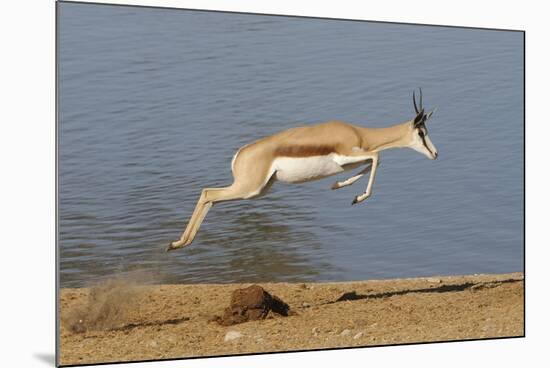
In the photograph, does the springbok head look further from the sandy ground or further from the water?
the sandy ground

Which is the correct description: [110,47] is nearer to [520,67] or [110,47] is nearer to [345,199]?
[345,199]

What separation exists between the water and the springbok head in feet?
0.19

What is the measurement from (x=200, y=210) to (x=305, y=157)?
2.69ft

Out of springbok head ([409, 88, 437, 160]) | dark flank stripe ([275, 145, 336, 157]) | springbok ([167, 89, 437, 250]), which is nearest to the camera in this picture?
springbok ([167, 89, 437, 250])

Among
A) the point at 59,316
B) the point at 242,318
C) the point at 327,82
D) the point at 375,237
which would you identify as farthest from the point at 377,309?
the point at 59,316

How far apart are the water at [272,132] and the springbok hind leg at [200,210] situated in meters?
0.05

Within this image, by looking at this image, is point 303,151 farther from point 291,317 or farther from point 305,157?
point 291,317

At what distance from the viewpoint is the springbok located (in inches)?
316

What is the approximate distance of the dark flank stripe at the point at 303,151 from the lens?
8156 millimetres

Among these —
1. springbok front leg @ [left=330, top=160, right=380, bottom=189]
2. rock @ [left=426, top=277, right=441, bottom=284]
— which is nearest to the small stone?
springbok front leg @ [left=330, top=160, right=380, bottom=189]

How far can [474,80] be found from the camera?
884cm

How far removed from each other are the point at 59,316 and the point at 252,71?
80.3 inches

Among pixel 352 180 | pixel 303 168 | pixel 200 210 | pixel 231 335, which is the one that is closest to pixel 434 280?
pixel 352 180

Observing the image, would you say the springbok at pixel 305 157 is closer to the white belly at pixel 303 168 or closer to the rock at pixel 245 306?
the white belly at pixel 303 168
